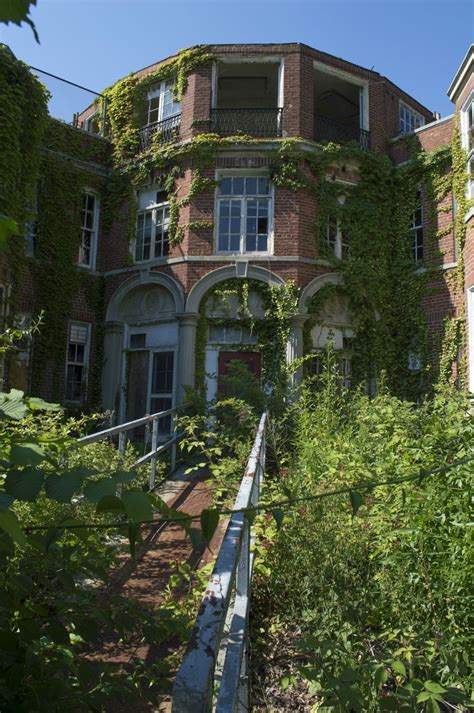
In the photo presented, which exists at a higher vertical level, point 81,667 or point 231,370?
point 231,370

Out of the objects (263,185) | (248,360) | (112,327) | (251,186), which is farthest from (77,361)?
(263,185)

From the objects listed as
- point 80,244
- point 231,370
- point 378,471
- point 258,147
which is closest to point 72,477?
point 378,471

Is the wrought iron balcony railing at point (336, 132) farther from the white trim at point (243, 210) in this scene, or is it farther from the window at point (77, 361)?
the window at point (77, 361)

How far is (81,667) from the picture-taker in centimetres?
163

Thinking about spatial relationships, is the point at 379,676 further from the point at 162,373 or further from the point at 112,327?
the point at 112,327

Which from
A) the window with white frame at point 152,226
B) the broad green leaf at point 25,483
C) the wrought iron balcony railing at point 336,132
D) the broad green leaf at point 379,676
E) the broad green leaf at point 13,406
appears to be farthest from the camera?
the wrought iron balcony railing at point 336,132

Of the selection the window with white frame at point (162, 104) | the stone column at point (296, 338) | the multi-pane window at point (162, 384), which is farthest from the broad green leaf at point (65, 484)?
the window with white frame at point (162, 104)

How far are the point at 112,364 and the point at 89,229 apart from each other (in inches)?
160

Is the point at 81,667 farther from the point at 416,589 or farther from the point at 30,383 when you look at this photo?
the point at 30,383

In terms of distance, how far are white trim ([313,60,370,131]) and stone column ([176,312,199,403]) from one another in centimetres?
764

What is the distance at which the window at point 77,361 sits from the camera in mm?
14633

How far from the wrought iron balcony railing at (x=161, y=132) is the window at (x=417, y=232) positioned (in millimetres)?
6808

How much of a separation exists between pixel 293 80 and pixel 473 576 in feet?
47.2

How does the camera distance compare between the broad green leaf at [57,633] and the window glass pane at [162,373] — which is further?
the window glass pane at [162,373]
